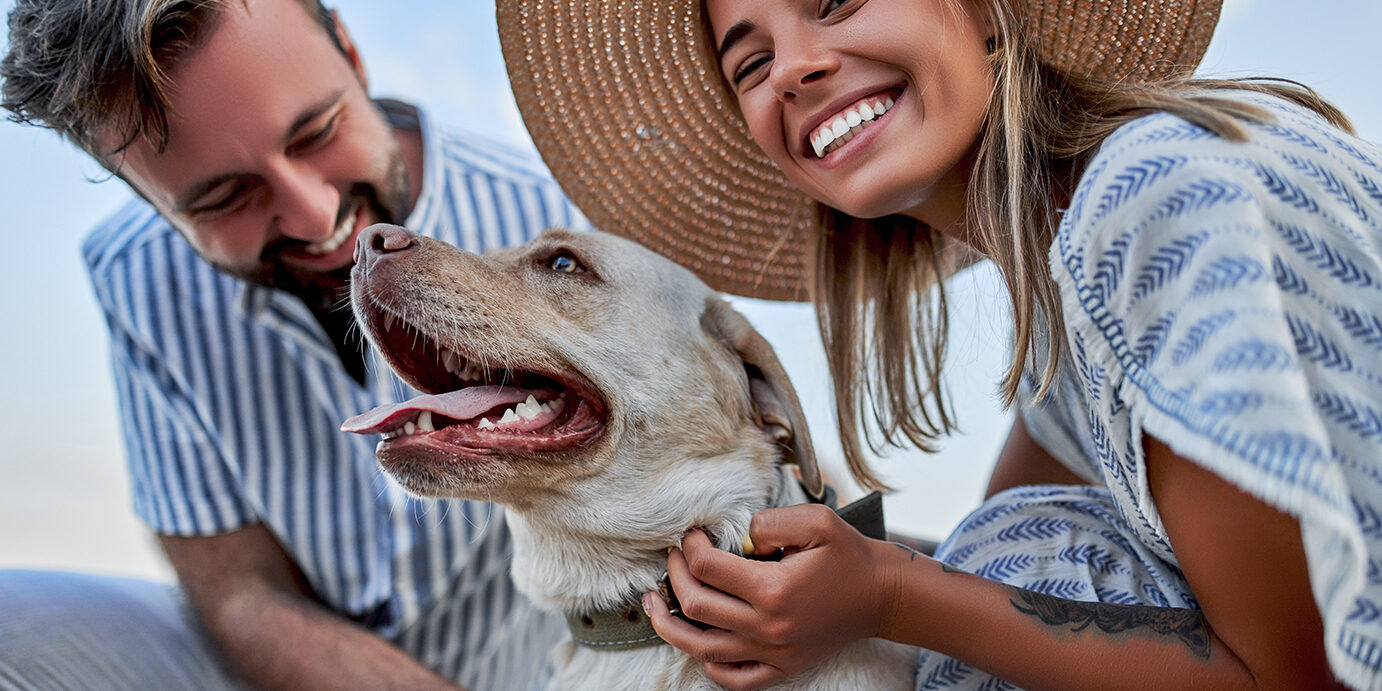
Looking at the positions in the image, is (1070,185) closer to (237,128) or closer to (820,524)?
(820,524)

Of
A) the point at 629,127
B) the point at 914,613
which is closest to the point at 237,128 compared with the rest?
the point at 629,127

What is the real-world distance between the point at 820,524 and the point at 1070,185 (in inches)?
26.6

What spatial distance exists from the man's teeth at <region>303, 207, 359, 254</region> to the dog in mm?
571

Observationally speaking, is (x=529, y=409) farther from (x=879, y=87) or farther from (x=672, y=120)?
(x=672, y=120)

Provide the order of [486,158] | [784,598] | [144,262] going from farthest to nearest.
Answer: [486,158], [144,262], [784,598]

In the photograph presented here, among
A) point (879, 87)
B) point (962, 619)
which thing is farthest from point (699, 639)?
point (879, 87)

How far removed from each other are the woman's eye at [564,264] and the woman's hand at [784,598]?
60 cm

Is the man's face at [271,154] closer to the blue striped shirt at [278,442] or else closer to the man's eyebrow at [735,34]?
the blue striped shirt at [278,442]

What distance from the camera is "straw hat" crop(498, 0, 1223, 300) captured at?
5.99 feet

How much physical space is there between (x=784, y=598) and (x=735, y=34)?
40.5 inches

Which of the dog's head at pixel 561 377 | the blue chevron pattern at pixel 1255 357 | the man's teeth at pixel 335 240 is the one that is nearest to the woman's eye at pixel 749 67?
the dog's head at pixel 561 377

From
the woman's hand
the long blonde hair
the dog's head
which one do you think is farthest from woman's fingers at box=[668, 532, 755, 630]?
the long blonde hair

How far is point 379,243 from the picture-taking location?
1.55 meters

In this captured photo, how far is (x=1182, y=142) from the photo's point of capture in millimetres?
1103
